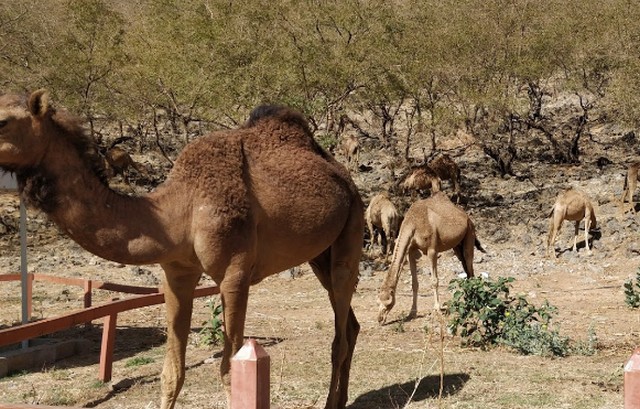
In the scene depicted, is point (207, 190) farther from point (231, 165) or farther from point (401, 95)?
point (401, 95)

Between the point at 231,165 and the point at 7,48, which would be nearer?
the point at 231,165

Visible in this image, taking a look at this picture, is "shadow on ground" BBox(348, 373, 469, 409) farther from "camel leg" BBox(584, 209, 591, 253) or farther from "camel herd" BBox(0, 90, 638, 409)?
Answer: "camel leg" BBox(584, 209, 591, 253)

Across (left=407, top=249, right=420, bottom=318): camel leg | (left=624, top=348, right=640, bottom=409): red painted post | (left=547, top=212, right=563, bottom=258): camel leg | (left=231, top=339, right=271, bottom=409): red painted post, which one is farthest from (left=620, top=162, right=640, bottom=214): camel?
(left=231, top=339, right=271, bottom=409): red painted post

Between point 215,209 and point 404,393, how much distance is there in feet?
8.74

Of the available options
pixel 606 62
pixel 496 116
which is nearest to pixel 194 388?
pixel 496 116

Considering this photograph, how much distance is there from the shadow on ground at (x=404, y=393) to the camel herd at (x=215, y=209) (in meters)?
0.43

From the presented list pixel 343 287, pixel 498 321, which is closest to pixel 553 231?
pixel 498 321

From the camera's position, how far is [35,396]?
7.70 m

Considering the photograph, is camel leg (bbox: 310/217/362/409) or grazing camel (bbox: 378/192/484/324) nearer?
camel leg (bbox: 310/217/362/409)

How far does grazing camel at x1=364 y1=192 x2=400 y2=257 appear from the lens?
747 inches

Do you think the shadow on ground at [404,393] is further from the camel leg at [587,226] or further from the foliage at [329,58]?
the foliage at [329,58]

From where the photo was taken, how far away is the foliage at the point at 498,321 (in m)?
8.62

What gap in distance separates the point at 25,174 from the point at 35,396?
3.58m

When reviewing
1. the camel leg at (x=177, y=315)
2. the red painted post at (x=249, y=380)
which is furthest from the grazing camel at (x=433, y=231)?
the red painted post at (x=249, y=380)
